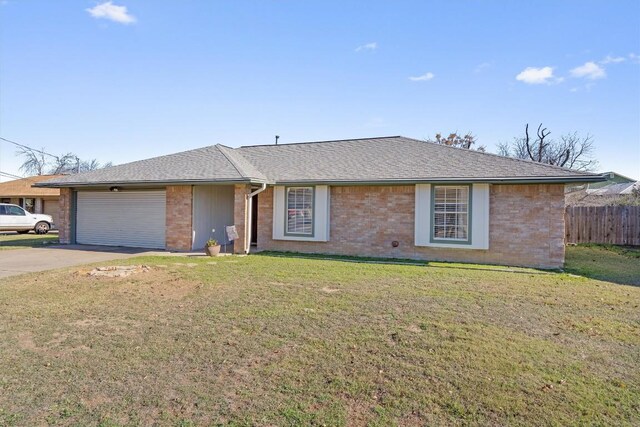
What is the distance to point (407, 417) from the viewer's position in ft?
10.2

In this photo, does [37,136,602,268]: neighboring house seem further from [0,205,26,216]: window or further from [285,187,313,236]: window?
[0,205,26,216]: window

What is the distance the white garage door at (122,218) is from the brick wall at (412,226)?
13.2ft

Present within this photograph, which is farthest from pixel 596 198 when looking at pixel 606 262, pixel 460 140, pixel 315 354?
pixel 315 354

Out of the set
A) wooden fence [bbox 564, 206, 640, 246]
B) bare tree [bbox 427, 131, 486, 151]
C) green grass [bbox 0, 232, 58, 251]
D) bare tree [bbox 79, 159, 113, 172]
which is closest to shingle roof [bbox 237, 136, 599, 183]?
wooden fence [bbox 564, 206, 640, 246]

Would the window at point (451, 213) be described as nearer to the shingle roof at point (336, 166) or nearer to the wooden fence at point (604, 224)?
the shingle roof at point (336, 166)

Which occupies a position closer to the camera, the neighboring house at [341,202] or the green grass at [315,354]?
the green grass at [315,354]

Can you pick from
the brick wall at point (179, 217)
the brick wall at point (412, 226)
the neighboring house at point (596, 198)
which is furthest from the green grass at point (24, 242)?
the neighboring house at point (596, 198)

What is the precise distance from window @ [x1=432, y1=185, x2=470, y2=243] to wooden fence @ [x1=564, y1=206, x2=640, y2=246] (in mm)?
8156

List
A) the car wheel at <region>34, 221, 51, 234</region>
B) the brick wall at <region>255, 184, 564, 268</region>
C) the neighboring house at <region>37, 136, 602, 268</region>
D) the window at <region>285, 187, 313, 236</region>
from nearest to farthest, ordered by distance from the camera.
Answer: the brick wall at <region>255, 184, 564, 268</region>
the neighboring house at <region>37, 136, 602, 268</region>
the window at <region>285, 187, 313, 236</region>
the car wheel at <region>34, 221, 51, 234</region>

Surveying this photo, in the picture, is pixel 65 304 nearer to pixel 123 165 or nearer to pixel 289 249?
pixel 289 249

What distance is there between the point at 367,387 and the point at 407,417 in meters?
0.54

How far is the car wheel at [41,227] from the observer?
2143cm

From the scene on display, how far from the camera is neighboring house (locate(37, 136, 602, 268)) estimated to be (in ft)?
36.9

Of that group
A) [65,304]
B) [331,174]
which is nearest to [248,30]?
[331,174]
